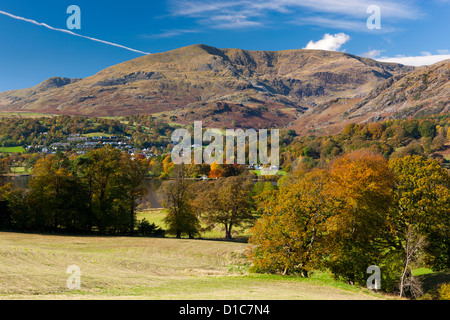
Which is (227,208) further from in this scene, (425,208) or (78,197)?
(425,208)

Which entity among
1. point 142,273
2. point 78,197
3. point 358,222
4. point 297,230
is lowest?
point 142,273

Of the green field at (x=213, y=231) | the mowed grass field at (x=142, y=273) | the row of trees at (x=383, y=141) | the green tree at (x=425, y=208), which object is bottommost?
the green field at (x=213, y=231)

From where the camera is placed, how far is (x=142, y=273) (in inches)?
1030

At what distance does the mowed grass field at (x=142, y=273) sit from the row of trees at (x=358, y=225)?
2745mm

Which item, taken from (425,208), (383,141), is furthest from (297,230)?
(383,141)

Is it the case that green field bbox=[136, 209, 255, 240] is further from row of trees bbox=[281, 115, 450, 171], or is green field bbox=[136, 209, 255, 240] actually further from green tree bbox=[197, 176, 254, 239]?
row of trees bbox=[281, 115, 450, 171]

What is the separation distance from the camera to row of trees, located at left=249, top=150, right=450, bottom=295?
2733 centimetres

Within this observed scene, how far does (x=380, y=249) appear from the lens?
32.5 metres

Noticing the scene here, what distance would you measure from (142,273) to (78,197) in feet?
91.4

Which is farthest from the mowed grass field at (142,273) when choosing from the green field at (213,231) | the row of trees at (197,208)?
the green field at (213,231)

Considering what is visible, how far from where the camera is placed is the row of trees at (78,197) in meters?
46.9

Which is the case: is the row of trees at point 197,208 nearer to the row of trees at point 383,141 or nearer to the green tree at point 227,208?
the green tree at point 227,208

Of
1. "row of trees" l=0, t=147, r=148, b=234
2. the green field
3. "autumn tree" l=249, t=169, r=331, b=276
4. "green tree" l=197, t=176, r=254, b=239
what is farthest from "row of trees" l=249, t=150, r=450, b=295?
"row of trees" l=0, t=147, r=148, b=234
